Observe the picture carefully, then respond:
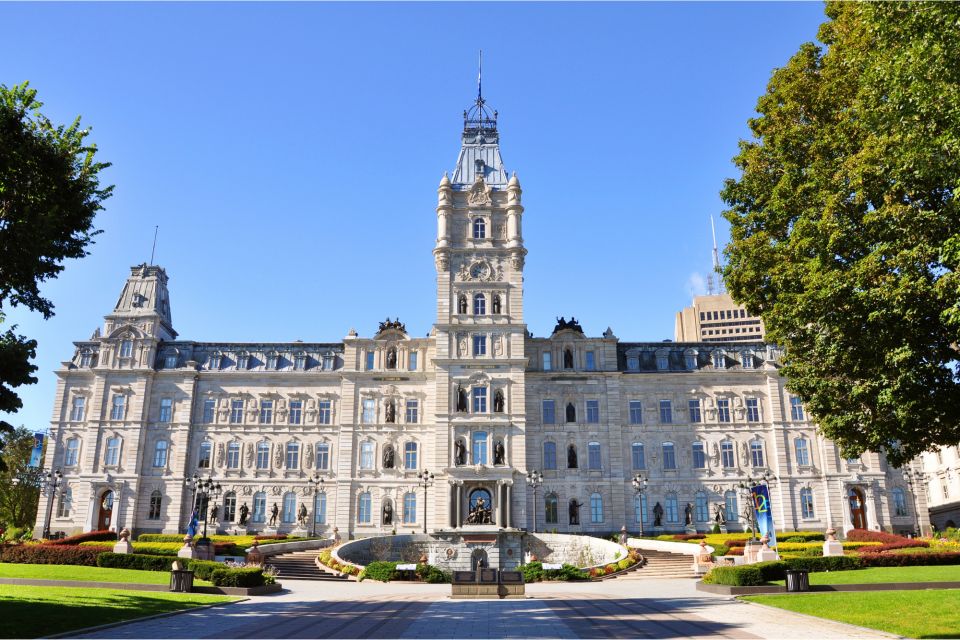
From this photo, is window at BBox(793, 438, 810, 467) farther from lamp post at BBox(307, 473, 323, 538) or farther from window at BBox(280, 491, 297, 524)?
window at BBox(280, 491, 297, 524)

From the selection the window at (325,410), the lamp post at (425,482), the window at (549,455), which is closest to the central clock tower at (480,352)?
the lamp post at (425,482)

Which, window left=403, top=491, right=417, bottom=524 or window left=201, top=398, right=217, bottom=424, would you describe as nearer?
window left=403, top=491, right=417, bottom=524

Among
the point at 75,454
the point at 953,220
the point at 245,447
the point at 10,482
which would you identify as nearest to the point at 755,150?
the point at 953,220

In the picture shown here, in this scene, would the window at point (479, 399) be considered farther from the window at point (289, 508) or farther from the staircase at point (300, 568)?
the staircase at point (300, 568)

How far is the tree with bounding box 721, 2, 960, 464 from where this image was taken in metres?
16.8

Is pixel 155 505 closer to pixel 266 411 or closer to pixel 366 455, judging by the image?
pixel 266 411

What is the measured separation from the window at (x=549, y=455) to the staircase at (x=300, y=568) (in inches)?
783

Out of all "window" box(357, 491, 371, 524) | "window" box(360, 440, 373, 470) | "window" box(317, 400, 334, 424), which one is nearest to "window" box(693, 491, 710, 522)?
"window" box(357, 491, 371, 524)

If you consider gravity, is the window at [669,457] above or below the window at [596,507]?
above

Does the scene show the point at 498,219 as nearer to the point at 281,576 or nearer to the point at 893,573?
the point at 281,576

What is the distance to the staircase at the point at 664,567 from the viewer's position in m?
38.4

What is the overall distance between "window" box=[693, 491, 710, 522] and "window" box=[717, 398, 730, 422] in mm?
6361

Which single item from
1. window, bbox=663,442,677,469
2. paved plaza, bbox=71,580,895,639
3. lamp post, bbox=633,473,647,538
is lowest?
paved plaza, bbox=71,580,895,639

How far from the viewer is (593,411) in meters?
58.9
